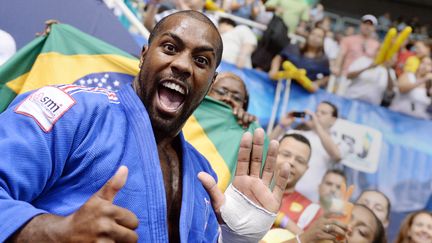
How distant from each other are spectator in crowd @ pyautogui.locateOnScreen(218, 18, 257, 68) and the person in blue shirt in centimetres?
344

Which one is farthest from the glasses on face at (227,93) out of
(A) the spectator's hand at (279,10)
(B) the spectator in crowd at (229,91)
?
(A) the spectator's hand at (279,10)

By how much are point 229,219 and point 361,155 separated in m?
3.59

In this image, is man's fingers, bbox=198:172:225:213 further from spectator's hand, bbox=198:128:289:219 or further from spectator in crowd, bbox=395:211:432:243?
spectator in crowd, bbox=395:211:432:243

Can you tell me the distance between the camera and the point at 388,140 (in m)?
5.29

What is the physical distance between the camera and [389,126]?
5348 millimetres

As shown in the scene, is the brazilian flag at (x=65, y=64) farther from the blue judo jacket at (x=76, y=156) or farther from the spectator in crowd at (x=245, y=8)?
the spectator in crowd at (x=245, y=8)

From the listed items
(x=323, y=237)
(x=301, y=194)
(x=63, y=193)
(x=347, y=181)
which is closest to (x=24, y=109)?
(x=63, y=193)

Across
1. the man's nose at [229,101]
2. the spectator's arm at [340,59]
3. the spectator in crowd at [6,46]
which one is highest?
the spectator's arm at [340,59]

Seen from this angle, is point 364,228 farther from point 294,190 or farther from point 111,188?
point 111,188

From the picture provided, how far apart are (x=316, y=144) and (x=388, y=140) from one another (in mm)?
849

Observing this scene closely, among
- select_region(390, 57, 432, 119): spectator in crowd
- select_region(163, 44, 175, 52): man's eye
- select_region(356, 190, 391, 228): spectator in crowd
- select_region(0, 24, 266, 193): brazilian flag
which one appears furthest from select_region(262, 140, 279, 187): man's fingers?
select_region(390, 57, 432, 119): spectator in crowd

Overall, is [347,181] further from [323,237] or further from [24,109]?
[24,109]

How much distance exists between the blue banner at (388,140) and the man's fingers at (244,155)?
3.27 meters

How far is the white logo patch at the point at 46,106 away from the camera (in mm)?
1438
